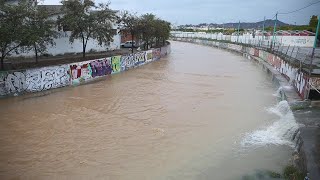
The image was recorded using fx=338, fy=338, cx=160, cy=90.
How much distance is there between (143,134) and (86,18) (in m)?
19.4

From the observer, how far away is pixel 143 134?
45.8 feet

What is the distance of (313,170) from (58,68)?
695 inches

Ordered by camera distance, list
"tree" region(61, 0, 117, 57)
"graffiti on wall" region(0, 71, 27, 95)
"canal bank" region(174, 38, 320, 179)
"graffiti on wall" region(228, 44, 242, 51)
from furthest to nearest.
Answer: "graffiti on wall" region(228, 44, 242, 51) → "tree" region(61, 0, 117, 57) → "graffiti on wall" region(0, 71, 27, 95) → "canal bank" region(174, 38, 320, 179)

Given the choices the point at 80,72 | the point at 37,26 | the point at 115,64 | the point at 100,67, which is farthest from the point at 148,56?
the point at 37,26

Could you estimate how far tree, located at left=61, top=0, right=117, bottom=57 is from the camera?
29.9 metres

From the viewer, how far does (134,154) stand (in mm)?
11875

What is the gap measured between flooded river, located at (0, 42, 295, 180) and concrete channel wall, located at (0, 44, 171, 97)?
0.71 metres

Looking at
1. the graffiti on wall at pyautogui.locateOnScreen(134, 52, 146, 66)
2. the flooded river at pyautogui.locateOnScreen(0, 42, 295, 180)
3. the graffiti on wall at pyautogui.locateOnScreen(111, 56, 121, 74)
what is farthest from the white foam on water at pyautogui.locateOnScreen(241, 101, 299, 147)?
the graffiti on wall at pyautogui.locateOnScreen(134, 52, 146, 66)

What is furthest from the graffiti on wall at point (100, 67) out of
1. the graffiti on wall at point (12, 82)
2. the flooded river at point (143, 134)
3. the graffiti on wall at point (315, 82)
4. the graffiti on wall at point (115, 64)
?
the graffiti on wall at point (315, 82)

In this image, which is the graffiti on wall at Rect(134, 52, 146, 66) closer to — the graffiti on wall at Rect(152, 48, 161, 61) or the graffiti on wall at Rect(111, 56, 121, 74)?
the graffiti on wall at Rect(152, 48, 161, 61)

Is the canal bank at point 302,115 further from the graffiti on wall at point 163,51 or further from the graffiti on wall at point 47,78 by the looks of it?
the graffiti on wall at point 163,51

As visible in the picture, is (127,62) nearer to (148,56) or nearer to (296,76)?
(148,56)

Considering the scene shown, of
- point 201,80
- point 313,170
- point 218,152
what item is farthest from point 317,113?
point 201,80

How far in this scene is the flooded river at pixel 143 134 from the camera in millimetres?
10734
